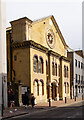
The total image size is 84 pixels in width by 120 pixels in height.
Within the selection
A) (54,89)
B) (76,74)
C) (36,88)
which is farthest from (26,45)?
(76,74)

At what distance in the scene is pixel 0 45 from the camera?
1616 centimetres

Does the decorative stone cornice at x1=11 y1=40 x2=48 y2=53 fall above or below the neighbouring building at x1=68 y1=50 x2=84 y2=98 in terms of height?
above

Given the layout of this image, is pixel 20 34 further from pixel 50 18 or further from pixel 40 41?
pixel 50 18

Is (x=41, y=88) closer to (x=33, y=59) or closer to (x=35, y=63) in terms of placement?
(x=35, y=63)

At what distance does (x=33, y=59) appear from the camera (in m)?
21.1

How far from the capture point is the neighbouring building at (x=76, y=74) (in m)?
36.5

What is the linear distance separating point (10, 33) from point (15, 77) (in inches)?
237

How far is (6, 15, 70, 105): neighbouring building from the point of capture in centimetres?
2052

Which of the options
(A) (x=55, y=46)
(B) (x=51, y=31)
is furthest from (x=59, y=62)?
(B) (x=51, y=31)

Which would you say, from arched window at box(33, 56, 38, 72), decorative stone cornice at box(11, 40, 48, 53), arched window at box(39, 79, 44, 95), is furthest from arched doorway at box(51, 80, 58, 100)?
decorative stone cornice at box(11, 40, 48, 53)

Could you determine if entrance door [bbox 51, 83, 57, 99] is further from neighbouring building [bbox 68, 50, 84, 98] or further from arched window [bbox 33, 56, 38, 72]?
neighbouring building [bbox 68, 50, 84, 98]

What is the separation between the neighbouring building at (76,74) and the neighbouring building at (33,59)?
9.47 meters

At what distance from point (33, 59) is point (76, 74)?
20.7 meters

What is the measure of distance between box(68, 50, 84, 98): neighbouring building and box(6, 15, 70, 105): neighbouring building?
31.1ft
